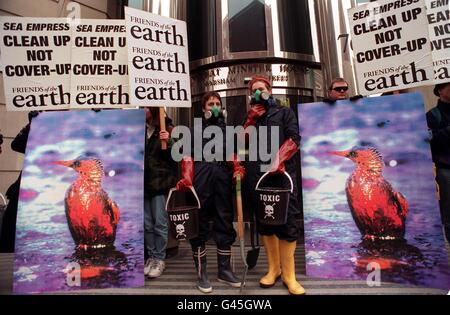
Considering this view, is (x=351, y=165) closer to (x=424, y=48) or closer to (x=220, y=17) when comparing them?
(x=424, y=48)

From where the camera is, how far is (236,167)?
3.43m

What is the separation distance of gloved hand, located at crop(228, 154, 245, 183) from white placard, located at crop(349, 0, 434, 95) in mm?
1613

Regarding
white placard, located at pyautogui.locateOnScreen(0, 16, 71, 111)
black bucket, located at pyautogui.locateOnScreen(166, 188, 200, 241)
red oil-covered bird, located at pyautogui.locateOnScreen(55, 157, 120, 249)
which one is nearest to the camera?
black bucket, located at pyautogui.locateOnScreen(166, 188, 200, 241)

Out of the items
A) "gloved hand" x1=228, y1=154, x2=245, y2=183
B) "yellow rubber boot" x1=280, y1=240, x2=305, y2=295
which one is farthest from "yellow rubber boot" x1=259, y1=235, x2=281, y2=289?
"gloved hand" x1=228, y1=154, x2=245, y2=183

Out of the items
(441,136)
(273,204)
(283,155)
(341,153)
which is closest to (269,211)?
(273,204)

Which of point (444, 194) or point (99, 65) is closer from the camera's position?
point (444, 194)

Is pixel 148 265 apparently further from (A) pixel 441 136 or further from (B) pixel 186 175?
(A) pixel 441 136

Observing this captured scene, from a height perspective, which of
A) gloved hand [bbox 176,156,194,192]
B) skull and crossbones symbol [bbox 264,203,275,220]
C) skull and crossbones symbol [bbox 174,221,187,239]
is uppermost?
gloved hand [bbox 176,156,194,192]

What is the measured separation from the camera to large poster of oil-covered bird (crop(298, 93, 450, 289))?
328 centimetres

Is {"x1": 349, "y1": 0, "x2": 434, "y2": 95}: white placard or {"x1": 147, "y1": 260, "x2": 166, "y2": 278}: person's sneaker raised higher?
{"x1": 349, "y1": 0, "x2": 434, "y2": 95}: white placard

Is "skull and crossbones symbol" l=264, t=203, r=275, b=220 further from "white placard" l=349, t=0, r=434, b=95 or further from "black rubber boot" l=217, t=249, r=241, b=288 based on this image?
"white placard" l=349, t=0, r=434, b=95

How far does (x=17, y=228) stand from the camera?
3.44 m

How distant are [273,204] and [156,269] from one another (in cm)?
162
